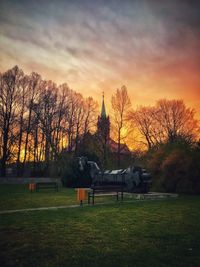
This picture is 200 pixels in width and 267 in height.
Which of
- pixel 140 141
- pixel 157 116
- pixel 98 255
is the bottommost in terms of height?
pixel 98 255

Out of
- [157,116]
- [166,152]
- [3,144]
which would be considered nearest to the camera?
[166,152]

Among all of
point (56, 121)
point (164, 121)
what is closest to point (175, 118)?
point (164, 121)

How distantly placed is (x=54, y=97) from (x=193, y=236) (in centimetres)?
3212

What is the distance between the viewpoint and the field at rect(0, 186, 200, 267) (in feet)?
18.5

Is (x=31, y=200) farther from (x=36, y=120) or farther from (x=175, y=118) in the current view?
(x=175, y=118)

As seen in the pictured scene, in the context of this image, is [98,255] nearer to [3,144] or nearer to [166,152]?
[166,152]

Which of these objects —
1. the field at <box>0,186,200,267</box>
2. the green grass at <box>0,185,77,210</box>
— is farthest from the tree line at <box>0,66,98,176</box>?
the field at <box>0,186,200,267</box>

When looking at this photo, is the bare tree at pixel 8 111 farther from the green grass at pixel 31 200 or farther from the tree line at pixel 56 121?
the green grass at pixel 31 200

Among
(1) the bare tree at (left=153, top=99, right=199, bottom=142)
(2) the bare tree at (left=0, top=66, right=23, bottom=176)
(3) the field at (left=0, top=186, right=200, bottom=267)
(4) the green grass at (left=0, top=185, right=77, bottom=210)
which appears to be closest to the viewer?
(3) the field at (left=0, top=186, right=200, bottom=267)

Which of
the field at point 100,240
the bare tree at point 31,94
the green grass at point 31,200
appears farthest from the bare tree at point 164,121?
the field at point 100,240

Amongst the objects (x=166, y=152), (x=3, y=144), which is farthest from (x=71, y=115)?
(x=166, y=152)

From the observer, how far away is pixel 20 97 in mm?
35031

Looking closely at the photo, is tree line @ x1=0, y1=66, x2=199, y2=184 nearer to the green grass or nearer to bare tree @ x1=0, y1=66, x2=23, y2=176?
bare tree @ x1=0, y1=66, x2=23, y2=176

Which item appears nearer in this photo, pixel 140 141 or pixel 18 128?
pixel 18 128
